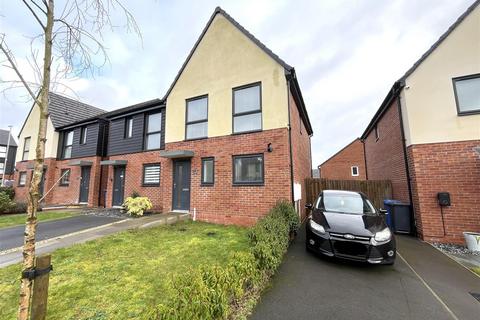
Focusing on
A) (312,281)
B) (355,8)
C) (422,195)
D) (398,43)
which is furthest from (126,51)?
(398,43)

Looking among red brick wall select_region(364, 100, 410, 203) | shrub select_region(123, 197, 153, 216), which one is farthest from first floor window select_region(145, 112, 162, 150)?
red brick wall select_region(364, 100, 410, 203)

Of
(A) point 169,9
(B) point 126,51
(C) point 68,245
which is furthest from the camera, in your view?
(C) point 68,245

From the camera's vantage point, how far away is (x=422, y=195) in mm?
6840

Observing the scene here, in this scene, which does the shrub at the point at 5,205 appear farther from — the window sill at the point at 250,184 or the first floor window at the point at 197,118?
the window sill at the point at 250,184

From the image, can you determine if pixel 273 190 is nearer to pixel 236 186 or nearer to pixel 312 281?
pixel 236 186

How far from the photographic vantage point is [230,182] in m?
8.40

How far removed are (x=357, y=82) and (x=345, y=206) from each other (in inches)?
416

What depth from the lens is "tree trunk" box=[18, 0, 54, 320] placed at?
1.73 metres

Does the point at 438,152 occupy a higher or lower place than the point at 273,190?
higher

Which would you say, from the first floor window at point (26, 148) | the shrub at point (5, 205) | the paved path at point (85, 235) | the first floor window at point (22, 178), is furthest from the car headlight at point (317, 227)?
the first floor window at point (26, 148)

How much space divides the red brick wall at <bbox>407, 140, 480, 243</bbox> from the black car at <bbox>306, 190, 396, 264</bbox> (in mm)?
2744

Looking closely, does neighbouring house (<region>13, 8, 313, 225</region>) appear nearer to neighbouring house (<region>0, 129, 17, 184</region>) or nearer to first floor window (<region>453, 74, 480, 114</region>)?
first floor window (<region>453, 74, 480, 114</region>)

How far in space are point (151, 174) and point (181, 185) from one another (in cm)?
260

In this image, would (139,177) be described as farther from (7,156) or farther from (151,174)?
(7,156)
